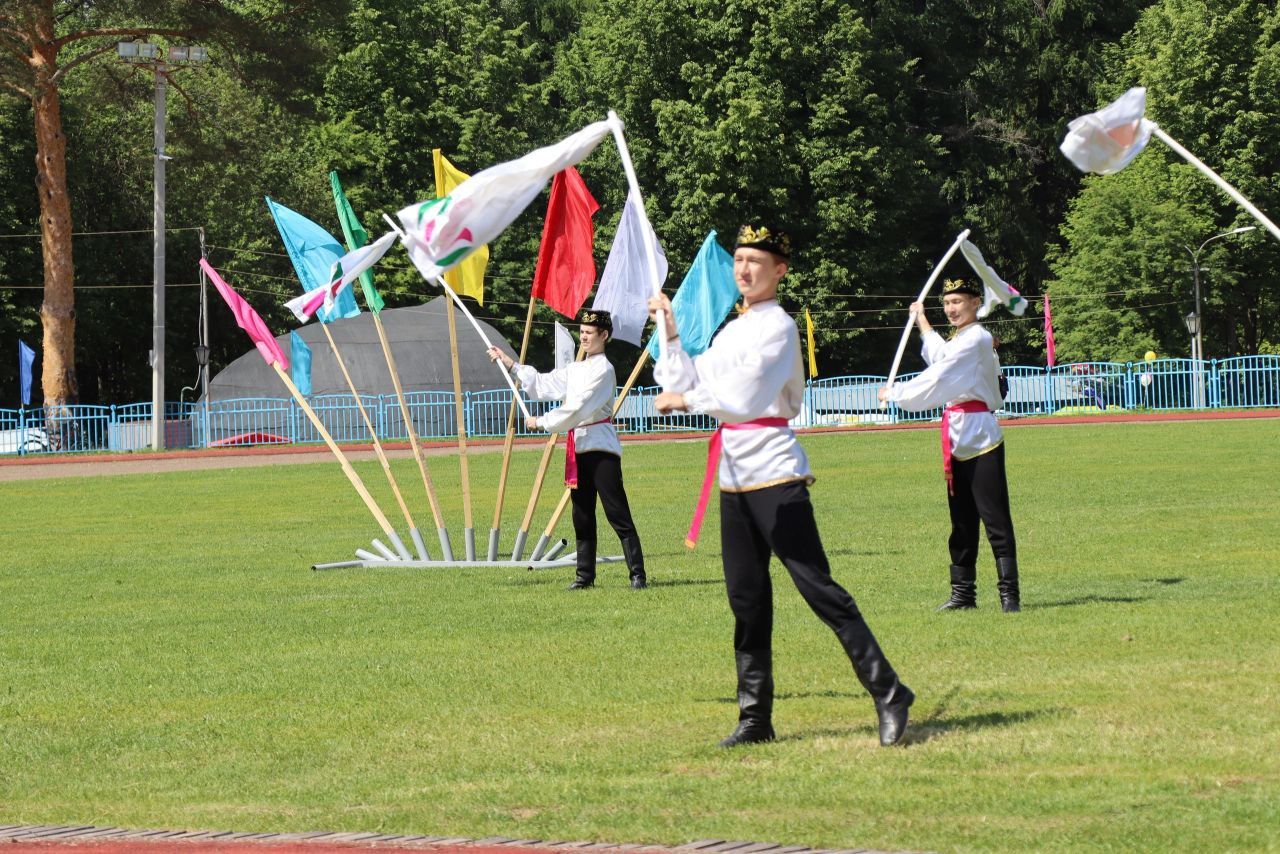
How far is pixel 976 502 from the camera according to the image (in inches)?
429

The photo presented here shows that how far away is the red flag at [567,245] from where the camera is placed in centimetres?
1395

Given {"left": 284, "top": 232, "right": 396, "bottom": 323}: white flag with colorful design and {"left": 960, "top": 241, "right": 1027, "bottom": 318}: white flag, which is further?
{"left": 284, "top": 232, "right": 396, "bottom": 323}: white flag with colorful design

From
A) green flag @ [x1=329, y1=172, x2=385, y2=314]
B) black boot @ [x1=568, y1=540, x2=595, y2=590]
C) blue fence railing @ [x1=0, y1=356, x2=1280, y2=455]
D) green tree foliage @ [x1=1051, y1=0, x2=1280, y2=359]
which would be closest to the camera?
black boot @ [x1=568, y1=540, x2=595, y2=590]

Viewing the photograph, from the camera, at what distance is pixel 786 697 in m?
8.05

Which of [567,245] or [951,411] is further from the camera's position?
[567,245]

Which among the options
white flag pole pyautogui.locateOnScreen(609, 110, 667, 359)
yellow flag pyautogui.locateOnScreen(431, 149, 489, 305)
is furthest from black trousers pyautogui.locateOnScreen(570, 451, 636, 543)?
white flag pole pyautogui.locateOnScreen(609, 110, 667, 359)

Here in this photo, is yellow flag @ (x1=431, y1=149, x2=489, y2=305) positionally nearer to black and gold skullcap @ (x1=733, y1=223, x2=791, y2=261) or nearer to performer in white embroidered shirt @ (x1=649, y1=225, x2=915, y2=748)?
black and gold skullcap @ (x1=733, y1=223, x2=791, y2=261)

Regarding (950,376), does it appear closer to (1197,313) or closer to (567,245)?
(567,245)

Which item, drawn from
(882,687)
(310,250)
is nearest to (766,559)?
(882,687)

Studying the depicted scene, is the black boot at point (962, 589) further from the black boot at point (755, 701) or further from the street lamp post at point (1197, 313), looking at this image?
Result: the street lamp post at point (1197, 313)

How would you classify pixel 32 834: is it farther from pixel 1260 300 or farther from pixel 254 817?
pixel 1260 300

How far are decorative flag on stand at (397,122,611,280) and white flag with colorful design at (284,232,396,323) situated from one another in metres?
5.15

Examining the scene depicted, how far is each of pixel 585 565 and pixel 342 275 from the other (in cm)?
306

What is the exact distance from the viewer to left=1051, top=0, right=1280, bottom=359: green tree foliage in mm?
57188
